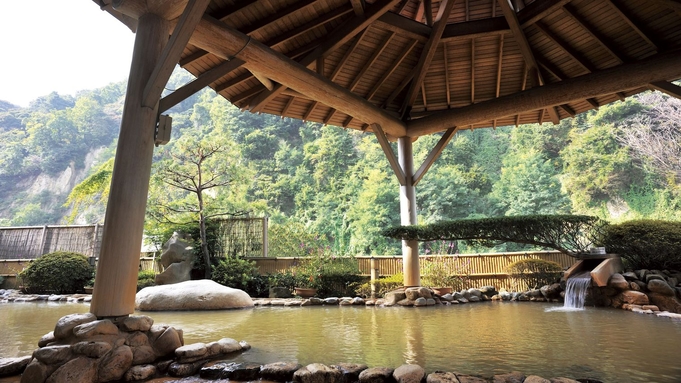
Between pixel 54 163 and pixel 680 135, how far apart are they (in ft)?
147

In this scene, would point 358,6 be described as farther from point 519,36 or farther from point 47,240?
point 47,240

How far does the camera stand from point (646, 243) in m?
6.73

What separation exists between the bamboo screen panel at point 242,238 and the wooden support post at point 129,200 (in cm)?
789

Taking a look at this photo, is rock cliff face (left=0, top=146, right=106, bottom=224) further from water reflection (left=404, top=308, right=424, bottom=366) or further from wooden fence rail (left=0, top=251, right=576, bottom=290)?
water reflection (left=404, top=308, right=424, bottom=366)

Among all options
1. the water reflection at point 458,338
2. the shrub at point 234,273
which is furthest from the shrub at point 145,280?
the water reflection at point 458,338

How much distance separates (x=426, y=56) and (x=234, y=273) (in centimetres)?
704

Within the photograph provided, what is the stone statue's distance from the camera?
992 centimetres

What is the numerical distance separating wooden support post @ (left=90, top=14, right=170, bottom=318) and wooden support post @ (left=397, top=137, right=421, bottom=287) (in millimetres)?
5701

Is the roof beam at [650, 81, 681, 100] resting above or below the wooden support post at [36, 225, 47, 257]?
above

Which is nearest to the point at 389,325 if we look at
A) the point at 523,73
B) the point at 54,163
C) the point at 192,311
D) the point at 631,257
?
the point at 192,311

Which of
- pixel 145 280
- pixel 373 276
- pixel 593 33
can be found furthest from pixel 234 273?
pixel 593 33

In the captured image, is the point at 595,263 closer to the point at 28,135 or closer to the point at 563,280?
the point at 563,280

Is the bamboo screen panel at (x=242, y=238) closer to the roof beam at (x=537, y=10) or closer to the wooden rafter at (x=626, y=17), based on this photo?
the roof beam at (x=537, y=10)

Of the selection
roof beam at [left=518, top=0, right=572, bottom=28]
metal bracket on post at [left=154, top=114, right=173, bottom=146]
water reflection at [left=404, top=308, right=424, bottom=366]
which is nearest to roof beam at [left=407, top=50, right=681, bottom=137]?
roof beam at [left=518, top=0, right=572, bottom=28]
